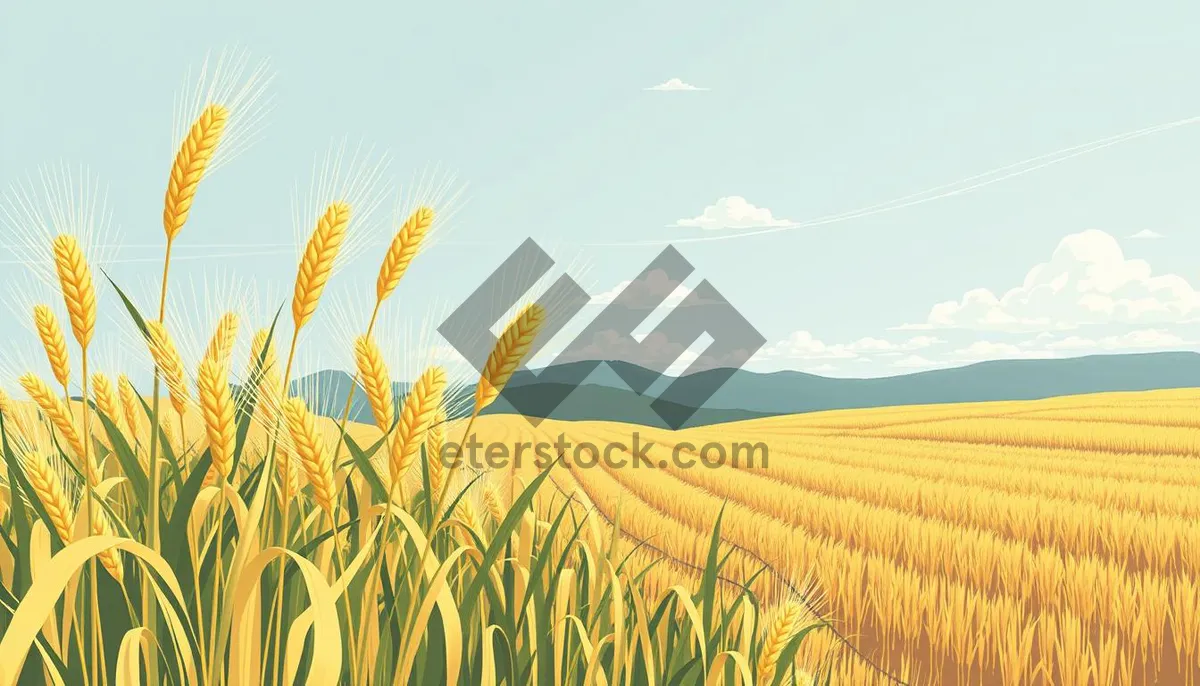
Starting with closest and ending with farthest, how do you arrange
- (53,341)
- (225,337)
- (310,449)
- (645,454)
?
1. (310,449)
2. (53,341)
3. (225,337)
4. (645,454)

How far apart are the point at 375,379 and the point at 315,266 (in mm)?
193

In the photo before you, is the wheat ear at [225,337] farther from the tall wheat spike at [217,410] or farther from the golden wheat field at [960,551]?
the golden wheat field at [960,551]

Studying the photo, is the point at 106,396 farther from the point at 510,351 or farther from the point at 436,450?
the point at 510,351

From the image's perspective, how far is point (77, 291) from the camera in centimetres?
132

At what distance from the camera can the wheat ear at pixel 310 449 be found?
1116mm

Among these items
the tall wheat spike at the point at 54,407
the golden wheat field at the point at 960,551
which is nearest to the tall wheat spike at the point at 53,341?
the tall wheat spike at the point at 54,407

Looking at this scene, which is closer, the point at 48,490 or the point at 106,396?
the point at 48,490

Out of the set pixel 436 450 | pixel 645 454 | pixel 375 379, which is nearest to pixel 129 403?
pixel 436 450

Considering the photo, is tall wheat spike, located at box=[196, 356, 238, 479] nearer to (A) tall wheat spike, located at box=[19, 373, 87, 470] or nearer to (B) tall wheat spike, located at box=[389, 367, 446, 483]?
(B) tall wheat spike, located at box=[389, 367, 446, 483]

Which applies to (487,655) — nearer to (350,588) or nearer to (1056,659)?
(350,588)

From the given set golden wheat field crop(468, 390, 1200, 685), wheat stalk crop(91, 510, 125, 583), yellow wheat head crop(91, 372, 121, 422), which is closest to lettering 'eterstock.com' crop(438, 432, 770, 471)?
A: golden wheat field crop(468, 390, 1200, 685)

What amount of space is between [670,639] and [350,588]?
0.93 meters

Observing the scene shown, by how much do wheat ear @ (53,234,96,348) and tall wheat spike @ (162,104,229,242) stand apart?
0.17 m

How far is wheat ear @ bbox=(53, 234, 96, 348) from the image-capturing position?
131 cm
